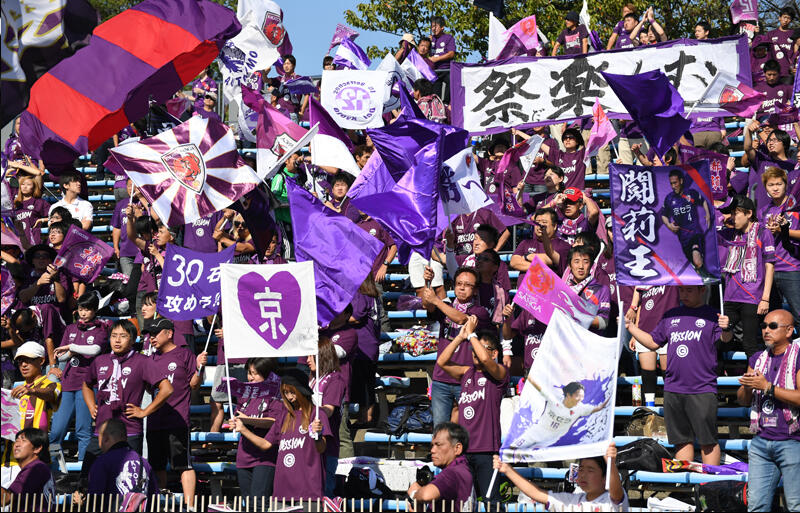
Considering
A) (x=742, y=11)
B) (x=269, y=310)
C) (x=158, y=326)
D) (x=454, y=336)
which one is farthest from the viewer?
(x=742, y=11)

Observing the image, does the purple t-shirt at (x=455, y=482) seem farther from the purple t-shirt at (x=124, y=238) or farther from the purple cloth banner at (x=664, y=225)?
the purple t-shirt at (x=124, y=238)

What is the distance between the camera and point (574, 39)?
1825 centimetres

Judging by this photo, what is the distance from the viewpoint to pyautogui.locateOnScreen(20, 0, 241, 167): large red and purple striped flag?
11055 millimetres

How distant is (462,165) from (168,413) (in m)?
3.66

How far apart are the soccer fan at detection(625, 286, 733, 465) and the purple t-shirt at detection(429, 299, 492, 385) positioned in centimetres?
163

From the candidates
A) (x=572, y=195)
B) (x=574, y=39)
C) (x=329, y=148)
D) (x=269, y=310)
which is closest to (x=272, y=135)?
(x=329, y=148)

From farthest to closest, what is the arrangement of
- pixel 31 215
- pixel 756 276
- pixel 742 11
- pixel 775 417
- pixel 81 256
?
1. pixel 742 11
2. pixel 31 215
3. pixel 81 256
4. pixel 756 276
5. pixel 775 417

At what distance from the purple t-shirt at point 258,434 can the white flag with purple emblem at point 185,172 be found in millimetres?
2357

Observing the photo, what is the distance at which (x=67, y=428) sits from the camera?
1163cm

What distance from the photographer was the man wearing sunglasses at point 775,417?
818 centimetres

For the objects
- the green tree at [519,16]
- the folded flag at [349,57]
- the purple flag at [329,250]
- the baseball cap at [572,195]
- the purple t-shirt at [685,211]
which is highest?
the green tree at [519,16]

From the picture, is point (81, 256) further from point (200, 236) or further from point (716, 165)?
point (716, 165)

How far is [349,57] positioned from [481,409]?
31.8 feet

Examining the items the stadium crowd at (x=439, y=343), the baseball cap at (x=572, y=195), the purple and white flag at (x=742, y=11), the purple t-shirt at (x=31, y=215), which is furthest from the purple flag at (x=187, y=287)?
the purple and white flag at (x=742, y=11)
